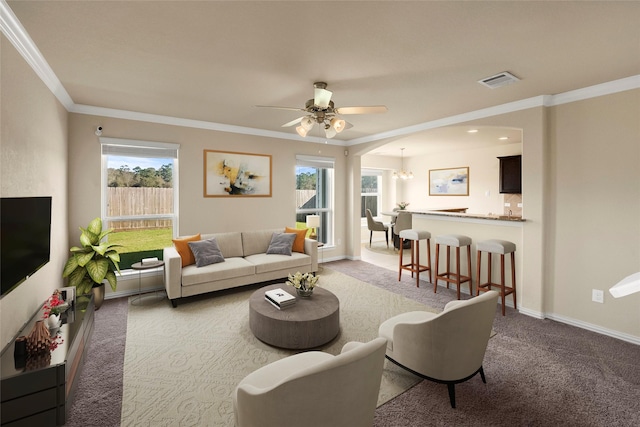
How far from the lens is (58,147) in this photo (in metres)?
3.33

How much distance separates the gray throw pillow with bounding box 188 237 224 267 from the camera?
4.13m

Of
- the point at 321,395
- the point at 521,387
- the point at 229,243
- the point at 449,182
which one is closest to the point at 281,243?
the point at 229,243

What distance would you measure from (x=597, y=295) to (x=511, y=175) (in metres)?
3.36

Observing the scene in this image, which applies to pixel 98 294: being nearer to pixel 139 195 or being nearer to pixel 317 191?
pixel 139 195

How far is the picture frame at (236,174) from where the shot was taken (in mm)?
4875

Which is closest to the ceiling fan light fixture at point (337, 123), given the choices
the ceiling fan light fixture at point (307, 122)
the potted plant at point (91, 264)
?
the ceiling fan light fixture at point (307, 122)

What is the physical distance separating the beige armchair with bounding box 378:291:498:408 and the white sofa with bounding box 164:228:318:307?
8.60ft

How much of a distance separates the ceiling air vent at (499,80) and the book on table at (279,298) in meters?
2.96

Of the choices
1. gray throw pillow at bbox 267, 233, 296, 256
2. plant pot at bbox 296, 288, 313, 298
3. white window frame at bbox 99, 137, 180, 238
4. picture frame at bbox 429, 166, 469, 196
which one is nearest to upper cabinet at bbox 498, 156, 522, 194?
picture frame at bbox 429, 166, 469, 196

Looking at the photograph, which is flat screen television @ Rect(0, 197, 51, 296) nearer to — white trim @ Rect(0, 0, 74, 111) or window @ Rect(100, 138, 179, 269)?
white trim @ Rect(0, 0, 74, 111)

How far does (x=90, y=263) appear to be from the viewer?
3.46 meters

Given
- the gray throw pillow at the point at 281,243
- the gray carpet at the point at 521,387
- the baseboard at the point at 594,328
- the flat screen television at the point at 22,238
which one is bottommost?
the gray carpet at the point at 521,387

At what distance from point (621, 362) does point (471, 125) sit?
10.0ft

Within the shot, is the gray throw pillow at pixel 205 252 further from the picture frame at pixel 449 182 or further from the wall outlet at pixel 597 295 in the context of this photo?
the picture frame at pixel 449 182
